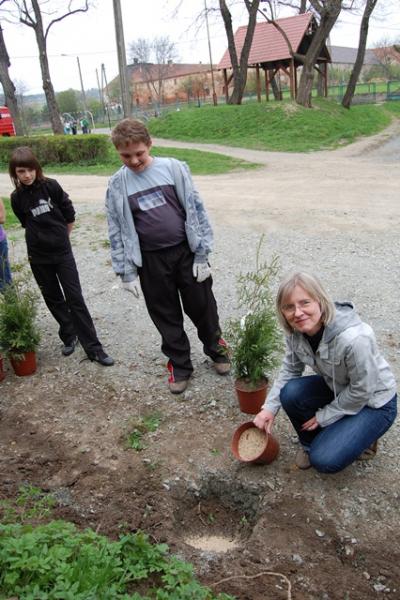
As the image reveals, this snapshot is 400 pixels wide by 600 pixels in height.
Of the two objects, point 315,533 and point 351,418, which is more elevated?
point 351,418

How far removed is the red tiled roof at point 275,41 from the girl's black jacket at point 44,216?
24.9 metres

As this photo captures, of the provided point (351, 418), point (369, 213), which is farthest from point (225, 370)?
point (369, 213)

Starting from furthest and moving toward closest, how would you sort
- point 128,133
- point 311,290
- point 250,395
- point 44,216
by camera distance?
point 44,216
point 250,395
point 128,133
point 311,290

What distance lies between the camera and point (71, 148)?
52.7 ft

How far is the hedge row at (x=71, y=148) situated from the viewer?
15969mm

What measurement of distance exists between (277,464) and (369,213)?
5.97 m

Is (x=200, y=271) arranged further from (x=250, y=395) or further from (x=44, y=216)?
(x=44, y=216)

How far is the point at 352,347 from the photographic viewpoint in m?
2.43

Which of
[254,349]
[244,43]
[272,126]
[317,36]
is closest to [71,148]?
[272,126]

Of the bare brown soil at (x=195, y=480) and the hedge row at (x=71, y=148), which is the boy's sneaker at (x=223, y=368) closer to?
the bare brown soil at (x=195, y=480)

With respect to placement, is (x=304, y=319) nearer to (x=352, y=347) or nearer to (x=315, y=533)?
(x=352, y=347)

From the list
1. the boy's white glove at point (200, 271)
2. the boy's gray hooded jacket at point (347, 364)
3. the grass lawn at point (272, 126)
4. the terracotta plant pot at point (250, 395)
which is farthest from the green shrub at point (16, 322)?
the grass lawn at point (272, 126)

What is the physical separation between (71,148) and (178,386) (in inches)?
549

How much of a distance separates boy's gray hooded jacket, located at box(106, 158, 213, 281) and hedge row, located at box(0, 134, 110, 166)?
44.2 ft
